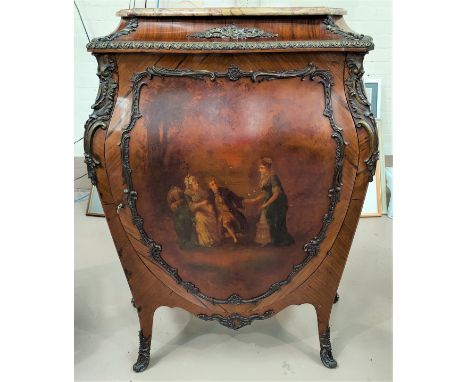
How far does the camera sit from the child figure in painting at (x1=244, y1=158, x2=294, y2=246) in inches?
53.1

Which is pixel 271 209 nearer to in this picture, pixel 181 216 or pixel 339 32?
pixel 181 216

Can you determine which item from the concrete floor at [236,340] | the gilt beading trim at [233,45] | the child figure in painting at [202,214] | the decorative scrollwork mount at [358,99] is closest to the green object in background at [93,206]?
the concrete floor at [236,340]

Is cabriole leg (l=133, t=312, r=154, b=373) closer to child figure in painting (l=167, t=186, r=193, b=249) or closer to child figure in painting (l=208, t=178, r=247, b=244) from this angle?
child figure in painting (l=167, t=186, r=193, b=249)

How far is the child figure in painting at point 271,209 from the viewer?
1.35m

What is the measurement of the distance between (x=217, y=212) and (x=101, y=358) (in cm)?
71

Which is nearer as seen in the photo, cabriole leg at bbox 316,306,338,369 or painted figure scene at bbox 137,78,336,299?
painted figure scene at bbox 137,78,336,299

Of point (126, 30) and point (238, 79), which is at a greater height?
point (126, 30)

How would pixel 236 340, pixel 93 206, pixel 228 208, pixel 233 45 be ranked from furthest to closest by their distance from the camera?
pixel 93 206 < pixel 236 340 < pixel 228 208 < pixel 233 45

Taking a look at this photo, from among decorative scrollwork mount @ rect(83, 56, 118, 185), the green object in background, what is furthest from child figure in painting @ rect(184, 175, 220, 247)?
the green object in background

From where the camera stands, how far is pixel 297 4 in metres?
2.79

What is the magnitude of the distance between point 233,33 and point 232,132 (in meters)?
0.25

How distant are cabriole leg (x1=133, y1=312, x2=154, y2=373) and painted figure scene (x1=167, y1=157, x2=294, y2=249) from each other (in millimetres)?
349

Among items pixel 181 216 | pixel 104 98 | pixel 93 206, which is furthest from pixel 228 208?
pixel 93 206

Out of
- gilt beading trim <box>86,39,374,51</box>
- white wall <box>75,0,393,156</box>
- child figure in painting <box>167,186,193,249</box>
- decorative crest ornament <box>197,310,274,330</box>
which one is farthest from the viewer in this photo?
white wall <box>75,0,393,156</box>
